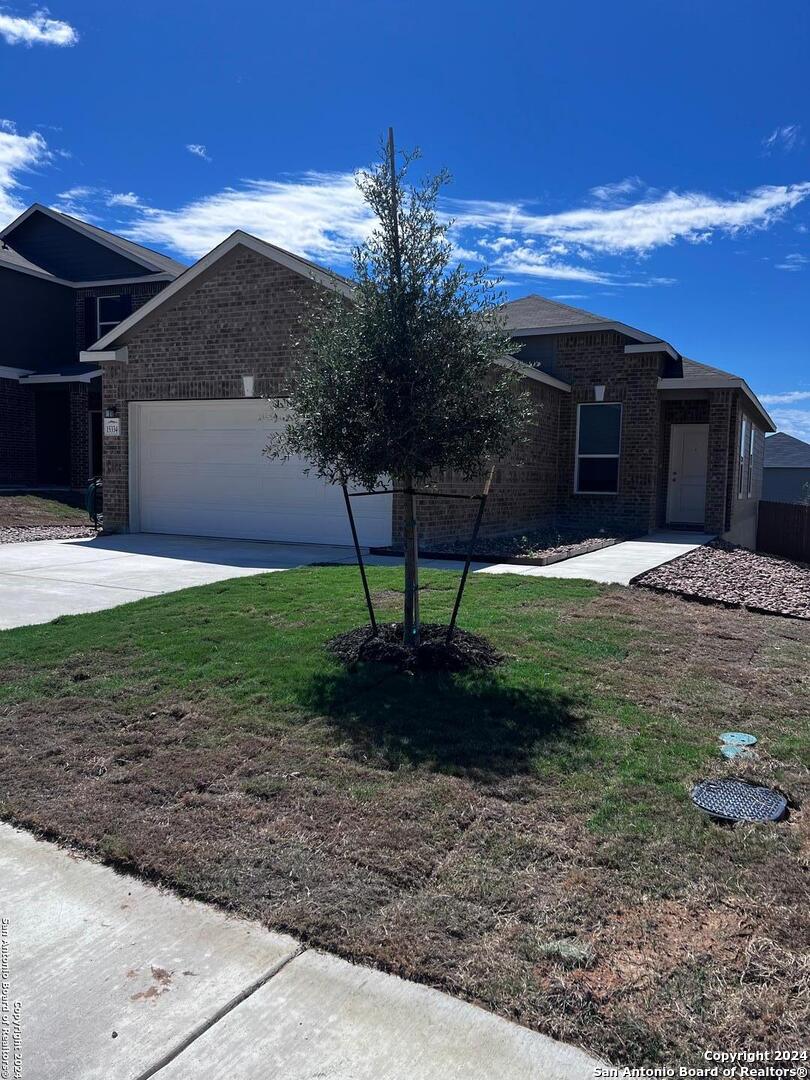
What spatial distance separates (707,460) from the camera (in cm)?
1841

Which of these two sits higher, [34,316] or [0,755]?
[34,316]

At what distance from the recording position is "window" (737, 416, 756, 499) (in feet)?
65.4

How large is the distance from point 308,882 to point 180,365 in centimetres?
1311

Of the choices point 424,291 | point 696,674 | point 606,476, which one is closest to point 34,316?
point 606,476

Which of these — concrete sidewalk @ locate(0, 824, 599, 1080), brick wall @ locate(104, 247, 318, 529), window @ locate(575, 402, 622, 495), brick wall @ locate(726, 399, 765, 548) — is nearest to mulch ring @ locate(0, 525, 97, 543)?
brick wall @ locate(104, 247, 318, 529)

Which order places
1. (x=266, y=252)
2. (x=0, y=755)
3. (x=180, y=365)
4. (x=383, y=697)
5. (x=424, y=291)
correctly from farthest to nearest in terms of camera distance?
(x=180, y=365)
(x=266, y=252)
(x=424, y=291)
(x=383, y=697)
(x=0, y=755)

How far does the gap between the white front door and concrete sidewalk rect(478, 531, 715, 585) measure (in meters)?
3.58

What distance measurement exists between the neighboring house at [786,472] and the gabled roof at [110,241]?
29.4m

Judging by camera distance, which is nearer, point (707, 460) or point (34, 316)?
point (707, 460)

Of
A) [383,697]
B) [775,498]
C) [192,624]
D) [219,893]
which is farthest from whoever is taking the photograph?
[775,498]

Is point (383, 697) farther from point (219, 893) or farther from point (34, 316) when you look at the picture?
point (34, 316)

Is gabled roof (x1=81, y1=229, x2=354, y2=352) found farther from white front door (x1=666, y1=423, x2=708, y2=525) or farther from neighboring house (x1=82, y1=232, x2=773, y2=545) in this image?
white front door (x1=666, y1=423, x2=708, y2=525)

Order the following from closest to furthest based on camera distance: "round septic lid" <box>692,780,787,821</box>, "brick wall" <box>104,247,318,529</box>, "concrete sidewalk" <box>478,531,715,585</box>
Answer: "round septic lid" <box>692,780,787,821</box>
"concrete sidewalk" <box>478,531,715,585</box>
"brick wall" <box>104,247,318,529</box>

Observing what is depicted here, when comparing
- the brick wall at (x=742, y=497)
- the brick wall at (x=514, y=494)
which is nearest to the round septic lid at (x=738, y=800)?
the brick wall at (x=514, y=494)
